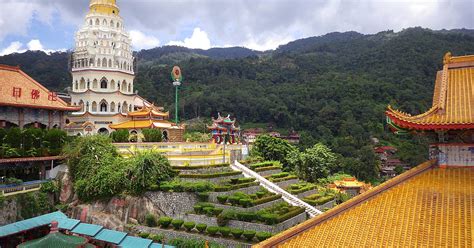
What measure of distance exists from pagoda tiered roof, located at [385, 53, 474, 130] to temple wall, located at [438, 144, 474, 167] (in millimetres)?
562

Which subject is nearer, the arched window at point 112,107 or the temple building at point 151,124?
the temple building at point 151,124

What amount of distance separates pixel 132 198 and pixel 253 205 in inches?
301

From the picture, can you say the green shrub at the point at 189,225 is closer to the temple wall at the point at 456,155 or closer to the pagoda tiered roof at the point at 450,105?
the pagoda tiered roof at the point at 450,105

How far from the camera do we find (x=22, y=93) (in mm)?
29141

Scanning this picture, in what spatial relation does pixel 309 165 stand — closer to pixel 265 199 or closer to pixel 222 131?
pixel 222 131

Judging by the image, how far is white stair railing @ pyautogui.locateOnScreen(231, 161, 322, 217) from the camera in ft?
83.7

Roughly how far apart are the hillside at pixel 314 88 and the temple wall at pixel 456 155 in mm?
55861

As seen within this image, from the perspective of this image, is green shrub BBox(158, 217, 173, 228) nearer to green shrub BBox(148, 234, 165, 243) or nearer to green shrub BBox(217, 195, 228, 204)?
green shrub BBox(148, 234, 165, 243)

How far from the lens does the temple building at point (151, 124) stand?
3556 centimetres

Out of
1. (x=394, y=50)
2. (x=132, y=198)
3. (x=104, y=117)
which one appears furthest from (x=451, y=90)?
(x=394, y=50)

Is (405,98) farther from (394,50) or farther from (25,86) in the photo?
(25,86)

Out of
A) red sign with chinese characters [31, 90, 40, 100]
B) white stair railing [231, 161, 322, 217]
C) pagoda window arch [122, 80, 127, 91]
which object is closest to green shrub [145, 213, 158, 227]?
white stair railing [231, 161, 322, 217]

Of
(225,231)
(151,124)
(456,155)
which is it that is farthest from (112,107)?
(456,155)

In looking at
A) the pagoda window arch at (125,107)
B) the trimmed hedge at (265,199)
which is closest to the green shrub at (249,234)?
the trimmed hedge at (265,199)
